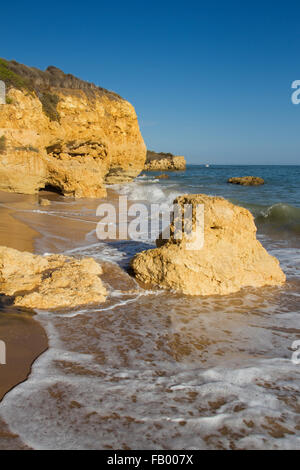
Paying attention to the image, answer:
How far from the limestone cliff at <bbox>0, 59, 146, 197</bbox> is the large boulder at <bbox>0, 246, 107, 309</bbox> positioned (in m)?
8.08

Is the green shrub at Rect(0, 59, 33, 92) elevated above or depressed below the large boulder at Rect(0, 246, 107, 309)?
above

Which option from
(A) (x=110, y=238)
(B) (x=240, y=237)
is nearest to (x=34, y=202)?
(A) (x=110, y=238)

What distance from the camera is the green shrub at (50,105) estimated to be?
12352 mm

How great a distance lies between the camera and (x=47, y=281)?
3.53m

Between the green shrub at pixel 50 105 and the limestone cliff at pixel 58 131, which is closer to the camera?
the limestone cliff at pixel 58 131

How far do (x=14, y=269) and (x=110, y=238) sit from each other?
9.82 feet

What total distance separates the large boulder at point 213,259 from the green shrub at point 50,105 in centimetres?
1034

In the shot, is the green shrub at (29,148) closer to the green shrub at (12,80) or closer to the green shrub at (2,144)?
the green shrub at (2,144)

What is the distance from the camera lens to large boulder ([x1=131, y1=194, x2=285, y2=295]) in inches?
150

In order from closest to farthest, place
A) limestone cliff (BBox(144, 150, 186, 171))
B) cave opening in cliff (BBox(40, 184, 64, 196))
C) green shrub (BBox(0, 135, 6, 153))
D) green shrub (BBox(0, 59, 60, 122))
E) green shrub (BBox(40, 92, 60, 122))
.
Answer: green shrub (BBox(0, 135, 6, 153))
green shrub (BBox(0, 59, 60, 122))
green shrub (BBox(40, 92, 60, 122))
cave opening in cliff (BBox(40, 184, 64, 196))
limestone cliff (BBox(144, 150, 186, 171))

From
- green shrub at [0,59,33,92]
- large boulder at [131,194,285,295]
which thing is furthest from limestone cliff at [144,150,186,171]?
large boulder at [131,194,285,295]

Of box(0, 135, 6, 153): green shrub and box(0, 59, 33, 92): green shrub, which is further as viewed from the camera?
box(0, 59, 33, 92): green shrub

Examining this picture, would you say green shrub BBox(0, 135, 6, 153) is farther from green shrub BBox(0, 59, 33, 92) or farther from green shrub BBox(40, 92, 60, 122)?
green shrub BBox(40, 92, 60, 122)

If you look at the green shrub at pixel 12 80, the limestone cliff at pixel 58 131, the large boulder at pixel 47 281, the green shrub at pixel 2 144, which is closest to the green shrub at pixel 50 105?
the limestone cliff at pixel 58 131
